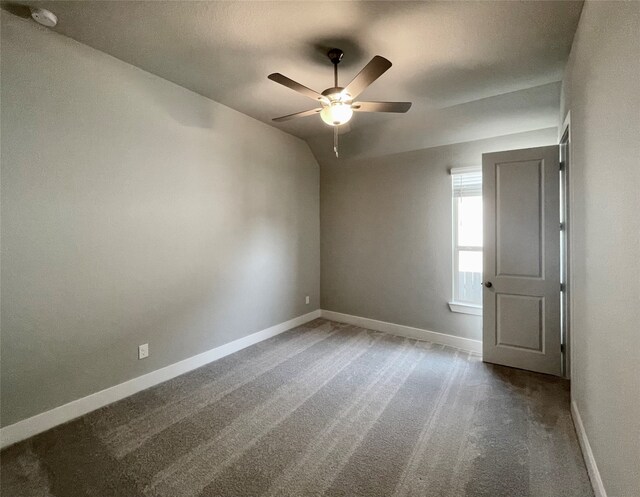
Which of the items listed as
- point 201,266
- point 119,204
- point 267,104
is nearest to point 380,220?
point 267,104

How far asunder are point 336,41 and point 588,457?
3.12 metres

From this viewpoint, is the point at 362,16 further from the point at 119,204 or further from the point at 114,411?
the point at 114,411

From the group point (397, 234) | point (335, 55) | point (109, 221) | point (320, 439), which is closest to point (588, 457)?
point (320, 439)

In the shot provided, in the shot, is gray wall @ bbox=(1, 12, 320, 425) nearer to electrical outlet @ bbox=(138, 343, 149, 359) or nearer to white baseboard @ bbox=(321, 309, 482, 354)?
electrical outlet @ bbox=(138, 343, 149, 359)

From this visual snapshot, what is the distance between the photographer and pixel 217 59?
2.37 meters

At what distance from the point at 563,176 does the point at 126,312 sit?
4089mm

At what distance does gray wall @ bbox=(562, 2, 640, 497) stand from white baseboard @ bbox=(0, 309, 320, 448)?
3078mm

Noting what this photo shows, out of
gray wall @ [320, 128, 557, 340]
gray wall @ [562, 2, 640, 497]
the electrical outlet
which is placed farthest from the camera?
→ gray wall @ [320, 128, 557, 340]

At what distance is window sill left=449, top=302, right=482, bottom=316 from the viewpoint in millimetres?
3407

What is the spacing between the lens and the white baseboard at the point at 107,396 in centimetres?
192

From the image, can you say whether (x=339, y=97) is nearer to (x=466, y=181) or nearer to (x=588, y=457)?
(x=466, y=181)

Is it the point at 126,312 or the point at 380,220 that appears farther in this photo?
the point at 380,220

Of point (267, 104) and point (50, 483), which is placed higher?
point (267, 104)

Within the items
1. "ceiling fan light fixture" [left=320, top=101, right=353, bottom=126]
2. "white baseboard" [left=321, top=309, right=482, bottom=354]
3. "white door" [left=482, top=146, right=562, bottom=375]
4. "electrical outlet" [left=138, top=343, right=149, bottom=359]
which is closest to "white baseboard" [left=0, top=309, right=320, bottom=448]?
"electrical outlet" [left=138, top=343, right=149, bottom=359]
